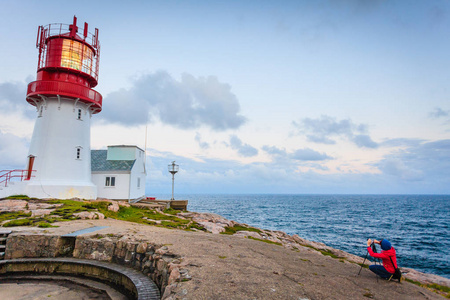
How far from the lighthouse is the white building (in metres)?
4.78

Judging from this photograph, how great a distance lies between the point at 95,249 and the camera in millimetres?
10812

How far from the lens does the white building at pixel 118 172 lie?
30.4 m

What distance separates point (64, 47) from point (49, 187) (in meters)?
13.0

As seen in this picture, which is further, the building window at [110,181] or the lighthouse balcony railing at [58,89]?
the building window at [110,181]

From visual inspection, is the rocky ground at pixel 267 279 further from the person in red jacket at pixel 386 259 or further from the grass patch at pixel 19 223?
the grass patch at pixel 19 223

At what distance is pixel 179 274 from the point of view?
6.87 m

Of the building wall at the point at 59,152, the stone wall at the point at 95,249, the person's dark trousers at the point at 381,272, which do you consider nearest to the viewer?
the person's dark trousers at the point at 381,272

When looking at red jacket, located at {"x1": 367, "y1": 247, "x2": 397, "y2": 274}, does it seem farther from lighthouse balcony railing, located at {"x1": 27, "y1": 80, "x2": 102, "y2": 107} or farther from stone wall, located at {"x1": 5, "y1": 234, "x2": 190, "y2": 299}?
lighthouse balcony railing, located at {"x1": 27, "y1": 80, "x2": 102, "y2": 107}

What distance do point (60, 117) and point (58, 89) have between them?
8.57 ft

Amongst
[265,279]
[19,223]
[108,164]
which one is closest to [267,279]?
[265,279]

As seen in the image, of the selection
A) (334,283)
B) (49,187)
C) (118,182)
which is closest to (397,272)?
(334,283)

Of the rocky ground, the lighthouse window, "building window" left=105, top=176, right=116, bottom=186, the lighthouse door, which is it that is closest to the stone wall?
the rocky ground

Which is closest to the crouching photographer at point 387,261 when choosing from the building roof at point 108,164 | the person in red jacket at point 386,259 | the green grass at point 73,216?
the person in red jacket at point 386,259

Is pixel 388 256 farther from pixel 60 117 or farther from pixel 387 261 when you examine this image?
pixel 60 117
